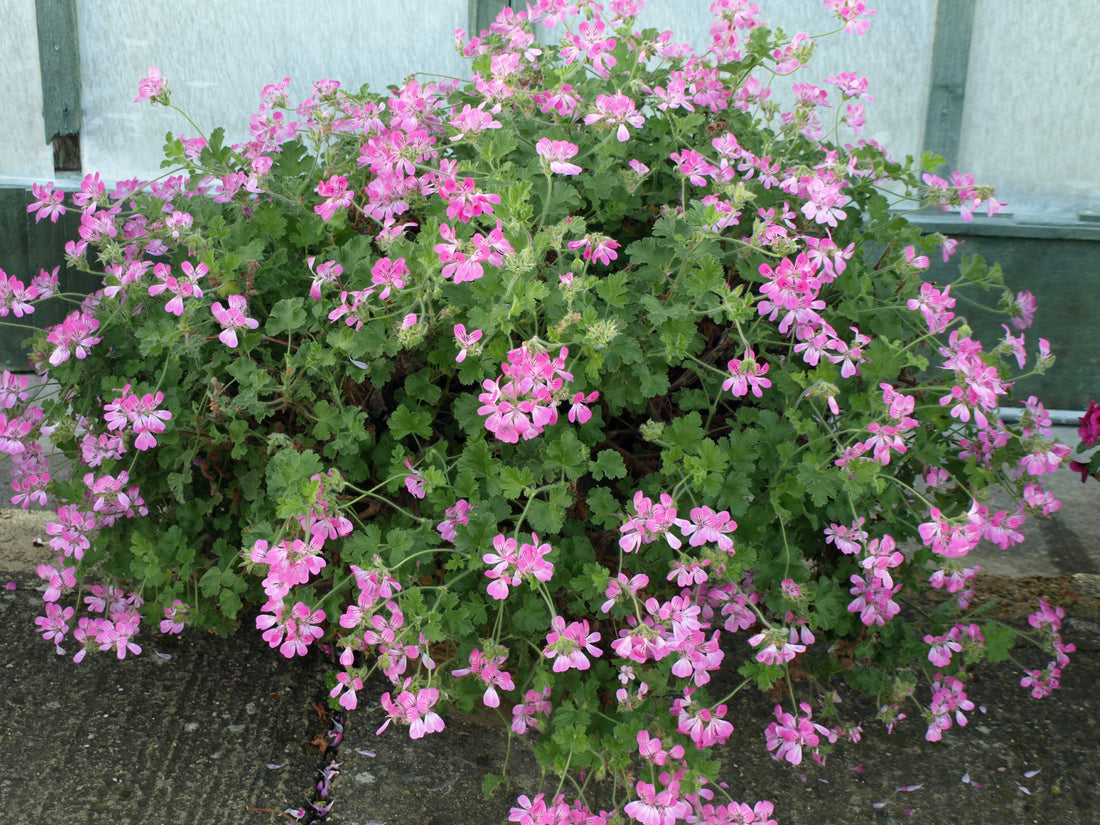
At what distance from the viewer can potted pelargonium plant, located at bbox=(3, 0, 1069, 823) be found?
55.7 inches

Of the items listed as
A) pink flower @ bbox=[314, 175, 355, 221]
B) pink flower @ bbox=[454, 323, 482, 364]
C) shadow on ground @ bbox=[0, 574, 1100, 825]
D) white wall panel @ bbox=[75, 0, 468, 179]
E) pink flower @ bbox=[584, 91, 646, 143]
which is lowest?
shadow on ground @ bbox=[0, 574, 1100, 825]

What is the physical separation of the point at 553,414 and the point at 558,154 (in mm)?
428

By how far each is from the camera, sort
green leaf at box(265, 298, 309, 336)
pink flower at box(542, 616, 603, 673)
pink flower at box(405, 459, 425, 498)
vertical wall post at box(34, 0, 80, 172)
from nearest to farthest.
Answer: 1. pink flower at box(542, 616, 603, 673)
2. pink flower at box(405, 459, 425, 498)
3. green leaf at box(265, 298, 309, 336)
4. vertical wall post at box(34, 0, 80, 172)

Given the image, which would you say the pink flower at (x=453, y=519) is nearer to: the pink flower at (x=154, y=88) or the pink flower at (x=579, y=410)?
the pink flower at (x=579, y=410)

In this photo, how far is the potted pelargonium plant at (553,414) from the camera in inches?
55.7

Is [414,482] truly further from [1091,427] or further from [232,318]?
[1091,427]

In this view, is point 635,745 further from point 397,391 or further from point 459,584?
point 397,391

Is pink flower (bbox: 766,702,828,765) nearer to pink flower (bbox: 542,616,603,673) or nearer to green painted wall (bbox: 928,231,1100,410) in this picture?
pink flower (bbox: 542,616,603,673)

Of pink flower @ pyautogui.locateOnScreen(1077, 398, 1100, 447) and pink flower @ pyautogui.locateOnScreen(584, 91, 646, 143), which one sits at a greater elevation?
pink flower @ pyautogui.locateOnScreen(584, 91, 646, 143)

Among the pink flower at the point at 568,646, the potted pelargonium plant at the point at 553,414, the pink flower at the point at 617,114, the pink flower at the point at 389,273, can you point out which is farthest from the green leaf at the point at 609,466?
the pink flower at the point at 617,114

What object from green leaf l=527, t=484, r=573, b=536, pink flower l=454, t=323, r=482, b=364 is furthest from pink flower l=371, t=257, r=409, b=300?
green leaf l=527, t=484, r=573, b=536

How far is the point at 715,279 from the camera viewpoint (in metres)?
1.49

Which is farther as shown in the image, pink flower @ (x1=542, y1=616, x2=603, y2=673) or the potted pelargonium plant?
the potted pelargonium plant

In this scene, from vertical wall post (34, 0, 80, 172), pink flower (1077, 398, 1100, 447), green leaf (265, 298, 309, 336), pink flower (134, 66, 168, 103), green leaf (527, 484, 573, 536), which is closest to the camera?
green leaf (527, 484, 573, 536)
